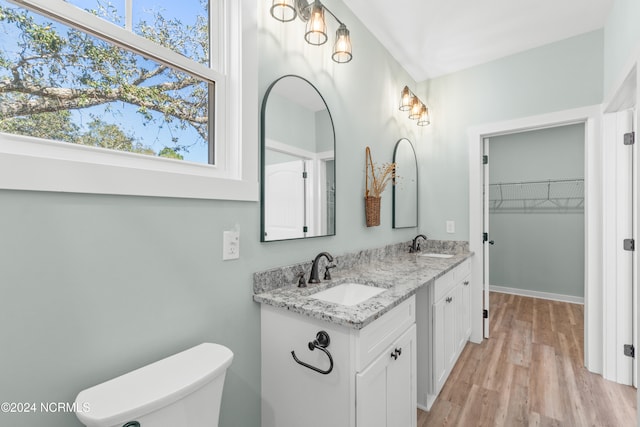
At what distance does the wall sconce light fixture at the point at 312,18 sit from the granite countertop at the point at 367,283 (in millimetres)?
1304

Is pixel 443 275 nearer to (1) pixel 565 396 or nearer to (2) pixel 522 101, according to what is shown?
(1) pixel 565 396

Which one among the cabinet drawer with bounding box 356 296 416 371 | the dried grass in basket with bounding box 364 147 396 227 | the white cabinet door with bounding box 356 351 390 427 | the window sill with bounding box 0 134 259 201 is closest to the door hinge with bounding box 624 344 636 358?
the cabinet drawer with bounding box 356 296 416 371

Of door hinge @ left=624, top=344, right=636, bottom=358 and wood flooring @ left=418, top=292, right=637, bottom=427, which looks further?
door hinge @ left=624, top=344, right=636, bottom=358

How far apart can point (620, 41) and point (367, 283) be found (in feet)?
7.24

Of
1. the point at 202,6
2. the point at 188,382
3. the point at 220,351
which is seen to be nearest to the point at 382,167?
the point at 202,6

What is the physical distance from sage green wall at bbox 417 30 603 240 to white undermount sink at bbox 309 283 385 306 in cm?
172

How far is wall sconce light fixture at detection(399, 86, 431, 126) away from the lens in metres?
2.57

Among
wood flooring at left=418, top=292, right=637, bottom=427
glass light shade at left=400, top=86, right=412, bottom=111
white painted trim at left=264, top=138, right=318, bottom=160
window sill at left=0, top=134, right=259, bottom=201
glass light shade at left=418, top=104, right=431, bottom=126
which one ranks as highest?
glass light shade at left=400, top=86, right=412, bottom=111

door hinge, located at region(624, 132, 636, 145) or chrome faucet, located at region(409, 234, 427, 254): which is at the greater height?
door hinge, located at region(624, 132, 636, 145)

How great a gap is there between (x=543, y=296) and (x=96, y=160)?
16.9 ft

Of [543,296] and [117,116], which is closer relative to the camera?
[117,116]

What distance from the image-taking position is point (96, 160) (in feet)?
3.14

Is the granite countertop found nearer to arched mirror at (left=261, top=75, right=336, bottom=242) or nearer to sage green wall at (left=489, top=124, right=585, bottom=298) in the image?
arched mirror at (left=261, top=75, right=336, bottom=242)

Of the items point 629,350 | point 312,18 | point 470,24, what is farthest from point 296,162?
point 629,350
